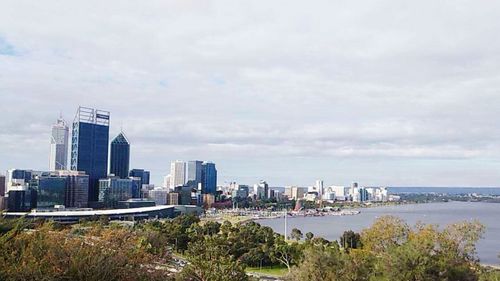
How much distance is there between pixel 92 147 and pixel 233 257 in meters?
49.9

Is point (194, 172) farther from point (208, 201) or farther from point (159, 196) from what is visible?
point (159, 196)

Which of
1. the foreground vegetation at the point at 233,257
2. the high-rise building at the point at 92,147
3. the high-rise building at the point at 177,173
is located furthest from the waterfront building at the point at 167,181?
the foreground vegetation at the point at 233,257

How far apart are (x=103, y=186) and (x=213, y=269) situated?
51.8m

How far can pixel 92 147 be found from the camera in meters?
60.1

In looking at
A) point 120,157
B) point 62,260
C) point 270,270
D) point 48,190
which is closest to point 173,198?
point 120,157

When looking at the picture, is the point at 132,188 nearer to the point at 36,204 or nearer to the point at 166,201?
the point at 166,201

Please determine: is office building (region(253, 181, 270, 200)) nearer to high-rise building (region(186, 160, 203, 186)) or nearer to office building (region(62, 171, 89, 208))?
high-rise building (region(186, 160, 203, 186))

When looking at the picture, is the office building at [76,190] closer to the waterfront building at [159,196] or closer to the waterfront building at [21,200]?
the waterfront building at [21,200]

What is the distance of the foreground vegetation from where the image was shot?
716 cm

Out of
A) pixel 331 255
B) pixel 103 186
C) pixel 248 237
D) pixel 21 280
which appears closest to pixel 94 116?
pixel 103 186

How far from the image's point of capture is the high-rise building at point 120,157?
6812cm

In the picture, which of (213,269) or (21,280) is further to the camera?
(213,269)

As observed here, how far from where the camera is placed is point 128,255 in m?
8.29

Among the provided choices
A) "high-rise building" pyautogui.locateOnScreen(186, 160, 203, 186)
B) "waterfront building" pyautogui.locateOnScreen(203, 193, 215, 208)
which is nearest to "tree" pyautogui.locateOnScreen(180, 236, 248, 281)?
"waterfront building" pyautogui.locateOnScreen(203, 193, 215, 208)
